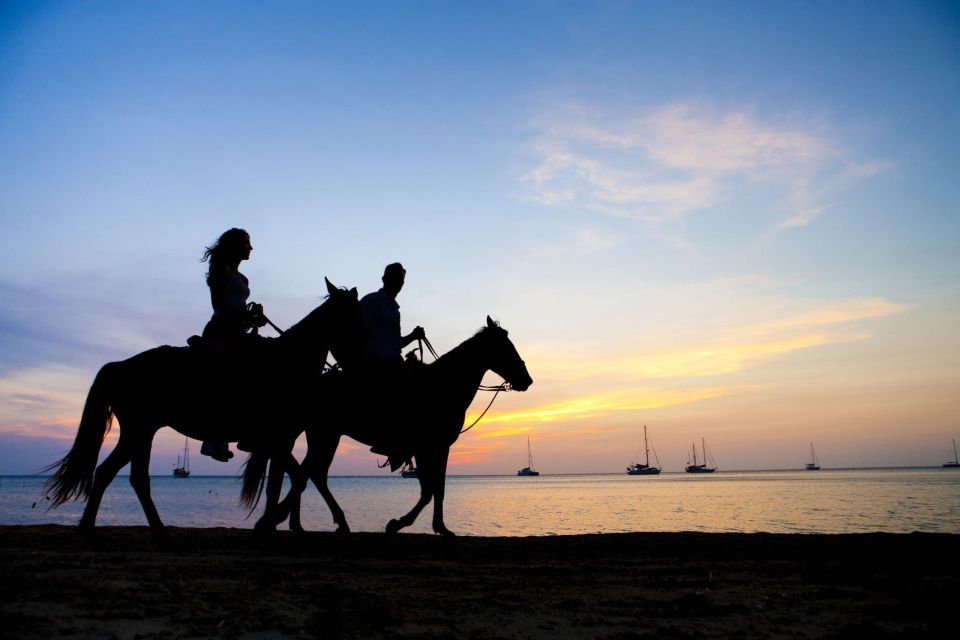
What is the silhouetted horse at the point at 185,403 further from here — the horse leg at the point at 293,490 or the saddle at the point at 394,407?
the saddle at the point at 394,407

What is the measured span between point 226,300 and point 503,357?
165 inches

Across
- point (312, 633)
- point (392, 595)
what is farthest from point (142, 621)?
point (392, 595)

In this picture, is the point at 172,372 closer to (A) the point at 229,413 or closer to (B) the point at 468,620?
(A) the point at 229,413

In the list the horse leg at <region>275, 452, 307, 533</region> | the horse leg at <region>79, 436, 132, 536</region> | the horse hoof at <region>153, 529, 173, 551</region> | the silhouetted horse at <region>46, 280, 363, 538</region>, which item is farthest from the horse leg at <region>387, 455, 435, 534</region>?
the horse leg at <region>79, 436, 132, 536</region>

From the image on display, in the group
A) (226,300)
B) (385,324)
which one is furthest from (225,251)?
(385,324)

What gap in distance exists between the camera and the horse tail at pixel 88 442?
24.1 ft

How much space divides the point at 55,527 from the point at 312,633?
8539mm

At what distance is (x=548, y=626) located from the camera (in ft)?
12.5

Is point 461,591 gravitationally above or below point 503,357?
below

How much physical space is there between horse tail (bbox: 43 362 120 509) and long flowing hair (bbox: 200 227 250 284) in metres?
1.68

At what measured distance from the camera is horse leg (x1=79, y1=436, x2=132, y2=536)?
723cm

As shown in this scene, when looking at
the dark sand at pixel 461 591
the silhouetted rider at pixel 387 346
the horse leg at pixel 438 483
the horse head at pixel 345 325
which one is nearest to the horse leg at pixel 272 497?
Result: the dark sand at pixel 461 591

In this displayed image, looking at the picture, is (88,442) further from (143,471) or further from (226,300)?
(226,300)

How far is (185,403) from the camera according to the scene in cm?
739
